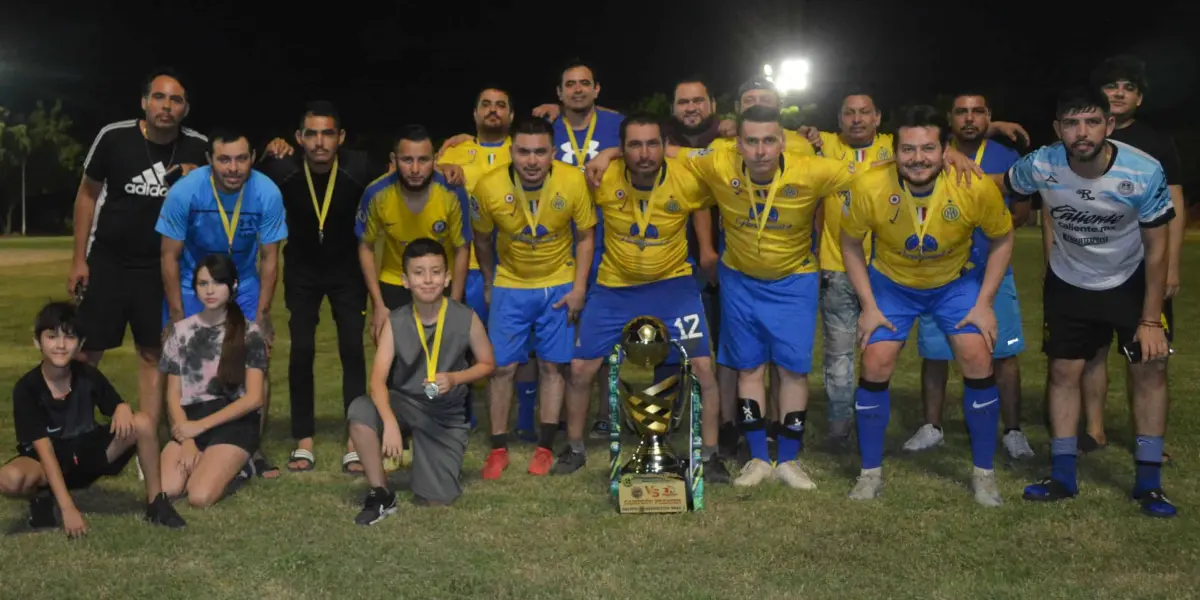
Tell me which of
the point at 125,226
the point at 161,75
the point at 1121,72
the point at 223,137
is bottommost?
the point at 125,226

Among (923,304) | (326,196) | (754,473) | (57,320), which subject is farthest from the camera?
(326,196)

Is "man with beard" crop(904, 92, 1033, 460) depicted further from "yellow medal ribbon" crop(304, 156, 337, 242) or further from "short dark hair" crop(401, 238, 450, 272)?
"yellow medal ribbon" crop(304, 156, 337, 242)

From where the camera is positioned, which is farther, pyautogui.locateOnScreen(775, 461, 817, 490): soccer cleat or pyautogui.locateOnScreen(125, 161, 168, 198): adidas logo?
pyautogui.locateOnScreen(125, 161, 168, 198): adidas logo

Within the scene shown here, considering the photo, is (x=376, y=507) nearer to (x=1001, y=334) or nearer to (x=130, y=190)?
(x=130, y=190)

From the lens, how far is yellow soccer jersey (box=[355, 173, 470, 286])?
6828 mm

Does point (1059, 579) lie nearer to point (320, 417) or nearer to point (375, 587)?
point (375, 587)

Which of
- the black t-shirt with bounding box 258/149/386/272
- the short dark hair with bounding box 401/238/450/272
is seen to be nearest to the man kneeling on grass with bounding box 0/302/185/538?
the short dark hair with bounding box 401/238/450/272

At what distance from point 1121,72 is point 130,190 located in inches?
230

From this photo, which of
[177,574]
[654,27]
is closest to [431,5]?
[654,27]

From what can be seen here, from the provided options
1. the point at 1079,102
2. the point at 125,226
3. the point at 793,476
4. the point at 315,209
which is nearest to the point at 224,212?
the point at 315,209

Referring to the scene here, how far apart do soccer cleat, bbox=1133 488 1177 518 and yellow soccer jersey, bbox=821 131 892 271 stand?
7.24ft

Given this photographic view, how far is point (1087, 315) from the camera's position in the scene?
5969 millimetres

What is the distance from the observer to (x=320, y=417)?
8.30 meters

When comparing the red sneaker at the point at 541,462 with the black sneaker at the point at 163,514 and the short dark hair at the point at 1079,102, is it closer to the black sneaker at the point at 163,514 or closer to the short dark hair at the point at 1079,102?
the black sneaker at the point at 163,514
